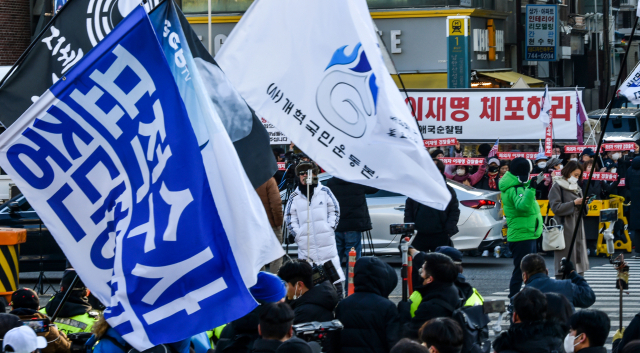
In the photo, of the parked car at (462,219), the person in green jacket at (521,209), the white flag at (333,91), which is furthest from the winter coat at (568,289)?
the parked car at (462,219)

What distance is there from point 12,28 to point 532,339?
24703mm

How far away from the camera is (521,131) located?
18344mm

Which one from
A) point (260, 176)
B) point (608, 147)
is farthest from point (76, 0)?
point (608, 147)

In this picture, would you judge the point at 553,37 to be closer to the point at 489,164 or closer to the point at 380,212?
the point at 489,164

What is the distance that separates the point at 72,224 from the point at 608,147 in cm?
1617

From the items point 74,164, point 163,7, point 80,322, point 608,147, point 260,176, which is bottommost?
point 608,147

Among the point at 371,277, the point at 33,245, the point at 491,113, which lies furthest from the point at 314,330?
the point at 491,113

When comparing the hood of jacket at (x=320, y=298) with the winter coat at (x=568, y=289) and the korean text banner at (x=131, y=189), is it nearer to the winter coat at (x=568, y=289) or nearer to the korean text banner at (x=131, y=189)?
the winter coat at (x=568, y=289)

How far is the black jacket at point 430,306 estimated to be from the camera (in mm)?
5789

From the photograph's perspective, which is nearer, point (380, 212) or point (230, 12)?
point (380, 212)

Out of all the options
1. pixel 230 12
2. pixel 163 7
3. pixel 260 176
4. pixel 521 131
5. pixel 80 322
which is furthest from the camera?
pixel 230 12

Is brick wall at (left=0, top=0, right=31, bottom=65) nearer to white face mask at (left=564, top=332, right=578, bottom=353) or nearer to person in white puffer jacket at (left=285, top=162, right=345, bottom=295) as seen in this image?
person in white puffer jacket at (left=285, top=162, right=345, bottom=295)

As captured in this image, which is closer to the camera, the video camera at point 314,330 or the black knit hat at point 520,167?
the video camera at point 314,330

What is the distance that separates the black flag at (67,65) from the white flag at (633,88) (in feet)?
24.9
